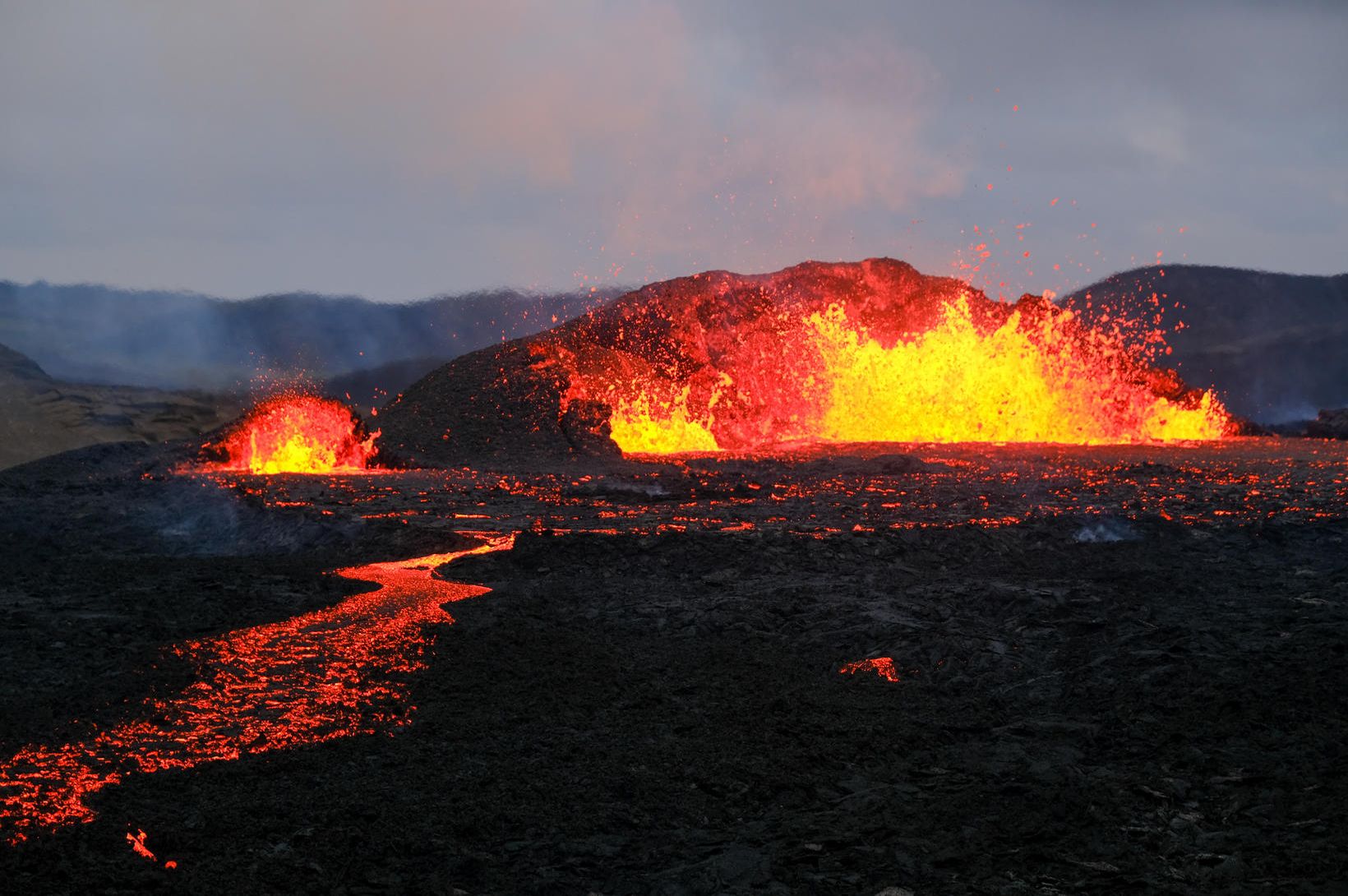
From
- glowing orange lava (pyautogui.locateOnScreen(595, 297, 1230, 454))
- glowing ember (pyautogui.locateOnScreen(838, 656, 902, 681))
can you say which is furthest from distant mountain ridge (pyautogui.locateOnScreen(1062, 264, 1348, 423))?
glowing ember (pyautogui.locateOnScreen(838, 656, 902, 681))

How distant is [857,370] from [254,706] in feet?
72.3

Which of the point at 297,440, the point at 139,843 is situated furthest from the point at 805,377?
the point at 139,843

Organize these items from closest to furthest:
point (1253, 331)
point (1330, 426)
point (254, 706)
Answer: point (254, 706), point (1330, 426), point (1253, 331)

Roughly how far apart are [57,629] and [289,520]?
4790 mm

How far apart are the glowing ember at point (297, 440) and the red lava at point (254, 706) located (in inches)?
430

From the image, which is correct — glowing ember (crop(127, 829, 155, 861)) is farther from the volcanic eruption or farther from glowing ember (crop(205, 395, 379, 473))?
the volcanic eruption

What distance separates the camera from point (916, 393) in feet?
83.6

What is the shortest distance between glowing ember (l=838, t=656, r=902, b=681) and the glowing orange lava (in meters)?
15.5

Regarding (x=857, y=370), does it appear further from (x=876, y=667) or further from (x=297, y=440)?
(x=876, y=667)

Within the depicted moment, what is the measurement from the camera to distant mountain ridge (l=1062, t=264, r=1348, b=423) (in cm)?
5528

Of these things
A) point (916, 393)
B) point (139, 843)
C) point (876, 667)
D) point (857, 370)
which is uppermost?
point (857, 370)

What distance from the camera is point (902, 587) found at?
8.58 metres

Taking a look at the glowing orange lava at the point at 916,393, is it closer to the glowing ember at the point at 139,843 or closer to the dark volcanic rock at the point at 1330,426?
the dark volcanic rock at the point at 1330,426

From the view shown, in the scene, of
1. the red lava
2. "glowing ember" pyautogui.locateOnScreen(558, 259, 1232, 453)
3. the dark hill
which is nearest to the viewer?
the red lava
